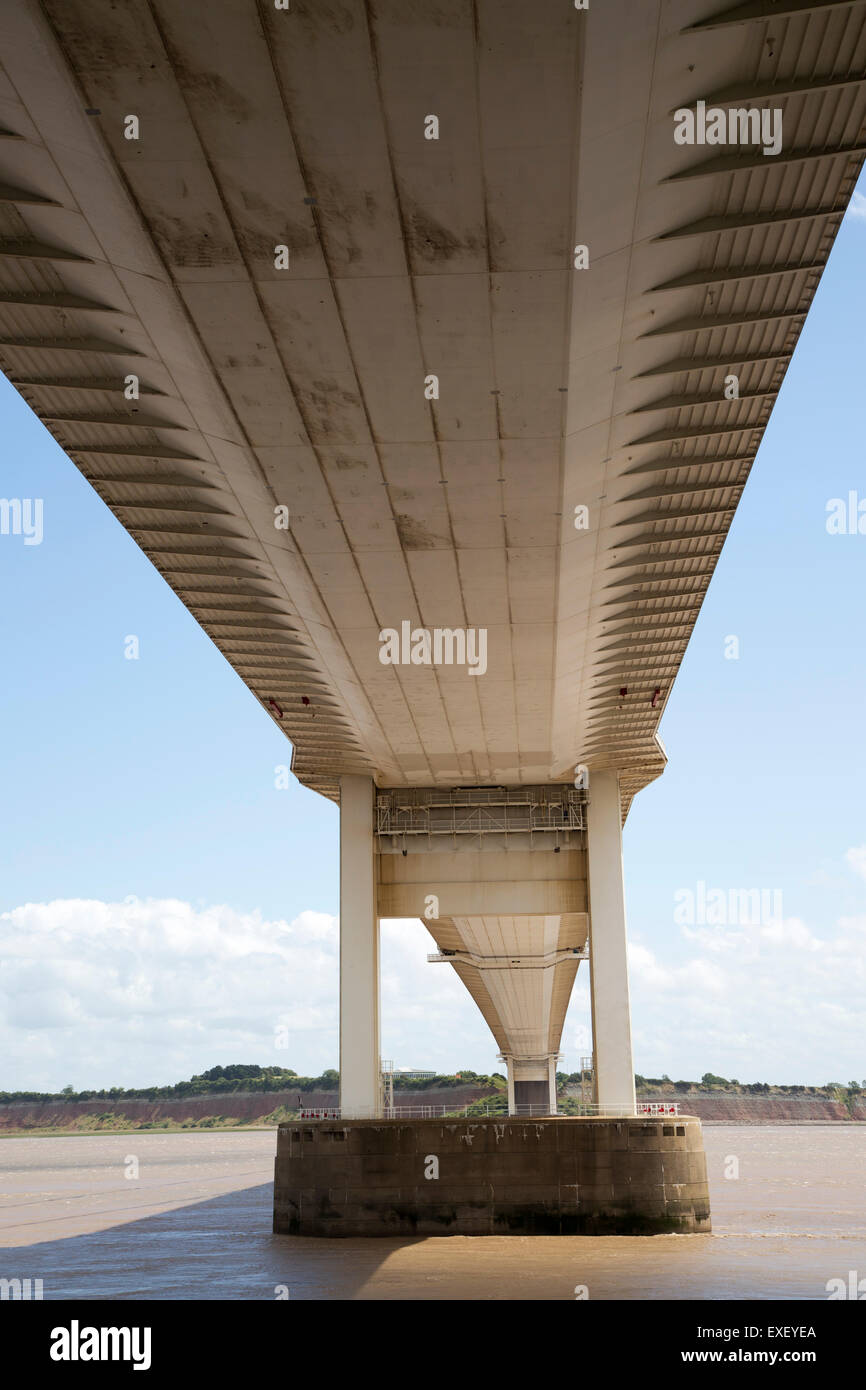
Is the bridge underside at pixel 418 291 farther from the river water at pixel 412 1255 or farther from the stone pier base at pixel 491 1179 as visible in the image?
the river water at pixel 412 1255

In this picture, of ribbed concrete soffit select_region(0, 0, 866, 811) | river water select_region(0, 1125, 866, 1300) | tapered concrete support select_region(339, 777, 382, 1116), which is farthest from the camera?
tapered concrete support select_region(339, 777, 382, 1116)

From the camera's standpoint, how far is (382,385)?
1600 centimetres

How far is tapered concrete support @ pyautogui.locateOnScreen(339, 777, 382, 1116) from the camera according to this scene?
1235 inches

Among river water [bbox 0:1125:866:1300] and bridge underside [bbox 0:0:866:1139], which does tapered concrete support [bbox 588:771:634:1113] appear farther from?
bridge underside [bbox 0:0:866:1139]

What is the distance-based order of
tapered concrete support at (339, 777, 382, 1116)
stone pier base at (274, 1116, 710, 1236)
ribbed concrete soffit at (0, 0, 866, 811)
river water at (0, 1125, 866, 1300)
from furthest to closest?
tapered concrete support at (339, 777, 382, 1116), stone pier base at (274, 1116, 710, 1236), river water at (0, 1125, 866, 1300), ribbed concrete soffit at (0, 0, 866, 811)

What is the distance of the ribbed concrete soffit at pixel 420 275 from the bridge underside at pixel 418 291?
40 mm

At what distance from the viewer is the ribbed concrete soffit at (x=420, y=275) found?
1096 centimetres

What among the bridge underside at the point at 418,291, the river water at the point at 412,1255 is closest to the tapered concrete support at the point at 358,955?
the river water at the point at 412,1255

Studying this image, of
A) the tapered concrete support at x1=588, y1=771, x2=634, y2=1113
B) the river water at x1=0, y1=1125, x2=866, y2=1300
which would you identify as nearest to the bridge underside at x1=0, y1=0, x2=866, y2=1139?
the tapered concrete support at x1=588, y1=771, x2=634, y2=1113

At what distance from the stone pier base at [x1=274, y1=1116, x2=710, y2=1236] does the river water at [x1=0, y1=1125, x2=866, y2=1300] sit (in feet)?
1.56

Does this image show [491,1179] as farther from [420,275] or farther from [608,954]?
[420,275]

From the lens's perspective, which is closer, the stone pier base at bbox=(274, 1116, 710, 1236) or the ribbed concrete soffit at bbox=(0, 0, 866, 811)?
the ribbed concrete soffit at bbox=(0, 0, 866, 811)
